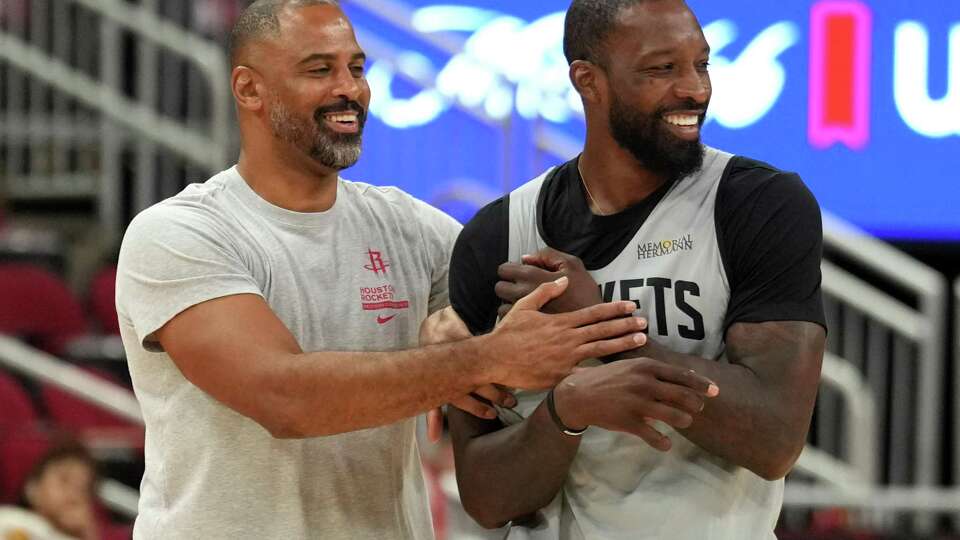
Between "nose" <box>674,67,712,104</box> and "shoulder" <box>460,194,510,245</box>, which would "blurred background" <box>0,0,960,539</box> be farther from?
"nose" <box>674,67,712,104</box>

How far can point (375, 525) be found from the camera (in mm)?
3678

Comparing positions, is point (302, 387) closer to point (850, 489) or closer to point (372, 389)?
point (372, 389)

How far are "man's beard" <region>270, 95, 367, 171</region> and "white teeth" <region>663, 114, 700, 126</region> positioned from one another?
806mm

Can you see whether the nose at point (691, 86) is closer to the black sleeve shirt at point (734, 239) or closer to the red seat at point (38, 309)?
the black sleeve shirt at point (734, 239)

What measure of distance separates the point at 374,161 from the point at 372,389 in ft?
15.0

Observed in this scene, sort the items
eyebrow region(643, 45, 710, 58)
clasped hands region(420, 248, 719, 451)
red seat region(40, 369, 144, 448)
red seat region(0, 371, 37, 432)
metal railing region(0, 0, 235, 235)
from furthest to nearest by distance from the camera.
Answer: metal railing region(0, 0, 235, 235) < red seat region(40, 369, 144, 448) < red seat region(0, 371, 37, 432) < eyebrow region(643, 45, 710, 58) < clasped hands region(420, 248, 719, 451)

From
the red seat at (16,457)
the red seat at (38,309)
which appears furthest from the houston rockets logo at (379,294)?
the red seat at (38,309)

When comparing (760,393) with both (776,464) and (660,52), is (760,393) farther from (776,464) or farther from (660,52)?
(660,52)

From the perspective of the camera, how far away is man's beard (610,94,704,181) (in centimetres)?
327

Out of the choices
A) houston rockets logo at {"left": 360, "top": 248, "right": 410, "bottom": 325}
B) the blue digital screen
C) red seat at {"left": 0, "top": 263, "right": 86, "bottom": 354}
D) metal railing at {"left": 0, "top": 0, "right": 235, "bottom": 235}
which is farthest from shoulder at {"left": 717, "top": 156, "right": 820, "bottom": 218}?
metal railing at {"left": 0, "top": 0, "right": 235, "bottom": 235}

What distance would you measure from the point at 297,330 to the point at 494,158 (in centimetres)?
378

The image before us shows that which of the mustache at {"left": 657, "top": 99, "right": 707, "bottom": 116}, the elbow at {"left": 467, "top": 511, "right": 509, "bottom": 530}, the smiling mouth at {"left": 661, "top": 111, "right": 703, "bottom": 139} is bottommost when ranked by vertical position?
the elbow at {"left": 467, "top": 511, "right": 509, "bottom": 530}

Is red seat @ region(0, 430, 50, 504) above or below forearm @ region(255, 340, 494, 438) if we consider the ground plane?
below

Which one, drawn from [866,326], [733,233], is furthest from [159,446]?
[866,326]
